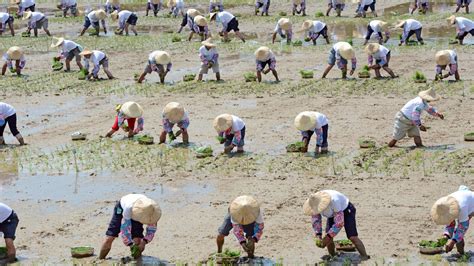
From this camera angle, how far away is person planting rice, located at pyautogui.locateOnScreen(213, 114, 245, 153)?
19.7m

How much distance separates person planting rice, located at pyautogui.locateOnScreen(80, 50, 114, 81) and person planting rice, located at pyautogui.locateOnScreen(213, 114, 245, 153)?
901 cm

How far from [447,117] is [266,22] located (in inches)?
768

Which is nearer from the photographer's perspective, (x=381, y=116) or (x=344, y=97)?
(x=381, y=116)

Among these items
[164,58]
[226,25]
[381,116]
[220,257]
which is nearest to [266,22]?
[226,25]

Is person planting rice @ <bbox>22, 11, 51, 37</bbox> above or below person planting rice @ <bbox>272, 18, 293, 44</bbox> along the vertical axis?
below

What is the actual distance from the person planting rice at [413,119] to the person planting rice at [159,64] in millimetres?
8722

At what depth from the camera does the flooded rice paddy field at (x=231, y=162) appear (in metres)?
15.5

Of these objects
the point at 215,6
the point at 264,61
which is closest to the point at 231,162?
the point at 264,61

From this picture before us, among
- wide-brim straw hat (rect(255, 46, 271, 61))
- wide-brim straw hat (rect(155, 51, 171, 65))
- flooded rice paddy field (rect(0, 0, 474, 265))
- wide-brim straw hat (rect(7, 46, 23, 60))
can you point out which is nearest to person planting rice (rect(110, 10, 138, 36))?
flooded rice paddy field (rect(0, 0, 474, 265))

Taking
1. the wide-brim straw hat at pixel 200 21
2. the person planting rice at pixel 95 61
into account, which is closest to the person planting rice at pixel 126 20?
the wide-brim straw hat at pixel 200 21

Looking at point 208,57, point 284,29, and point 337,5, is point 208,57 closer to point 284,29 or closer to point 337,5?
point 284,29

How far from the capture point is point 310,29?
34594 millimetres

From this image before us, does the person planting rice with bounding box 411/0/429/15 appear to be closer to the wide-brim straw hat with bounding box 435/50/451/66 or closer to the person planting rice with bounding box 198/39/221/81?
the wide-brim straw hat with bounding box 435/50/451/66

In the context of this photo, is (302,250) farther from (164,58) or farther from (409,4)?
(409,4)
